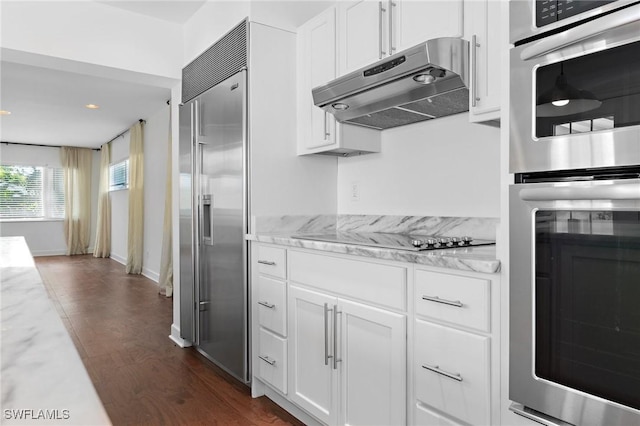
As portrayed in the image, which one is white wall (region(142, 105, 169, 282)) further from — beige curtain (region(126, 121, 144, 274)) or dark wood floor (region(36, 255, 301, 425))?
dark wood floor (region(36, 255, 301, 425))

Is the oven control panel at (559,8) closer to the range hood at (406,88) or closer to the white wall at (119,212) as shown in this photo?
the range hood at (406,88)

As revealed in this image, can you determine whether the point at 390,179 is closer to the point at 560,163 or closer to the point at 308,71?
the point at 308,71

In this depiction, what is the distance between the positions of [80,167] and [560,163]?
33.8ft

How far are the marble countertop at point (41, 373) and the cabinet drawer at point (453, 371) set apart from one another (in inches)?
48.5

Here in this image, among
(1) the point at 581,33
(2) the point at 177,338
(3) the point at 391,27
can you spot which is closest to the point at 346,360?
(1) the point at 581,33

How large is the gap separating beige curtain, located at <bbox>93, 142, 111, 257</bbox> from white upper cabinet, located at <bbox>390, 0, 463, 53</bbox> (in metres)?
8.36

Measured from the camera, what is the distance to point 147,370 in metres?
2.94

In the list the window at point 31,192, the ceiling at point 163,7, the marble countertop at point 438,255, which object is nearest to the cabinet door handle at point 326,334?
the marble countertop at point 438,255

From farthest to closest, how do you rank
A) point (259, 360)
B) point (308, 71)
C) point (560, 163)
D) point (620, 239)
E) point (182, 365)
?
point (182, 365)
point (308, 71)
point (259, 360)
point (560, 163)
point (620, 239)

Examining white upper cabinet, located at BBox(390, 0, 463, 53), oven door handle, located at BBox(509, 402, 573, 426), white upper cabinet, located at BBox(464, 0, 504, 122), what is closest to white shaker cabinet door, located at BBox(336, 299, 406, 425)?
oven door handle, located at BBox(509, 402, 573, 426)

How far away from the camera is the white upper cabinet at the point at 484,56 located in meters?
1.70

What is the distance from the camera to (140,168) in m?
6.86

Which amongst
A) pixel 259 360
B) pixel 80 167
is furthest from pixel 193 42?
pixel 80 167

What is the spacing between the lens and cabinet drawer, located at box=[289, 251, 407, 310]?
1.69m
